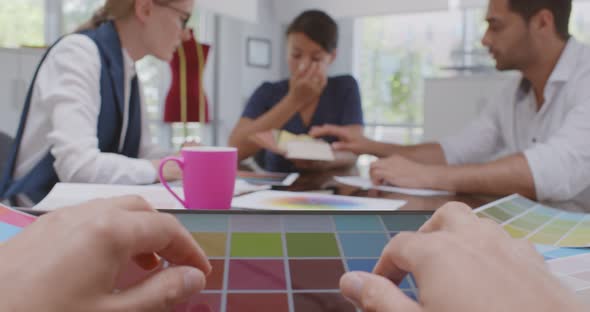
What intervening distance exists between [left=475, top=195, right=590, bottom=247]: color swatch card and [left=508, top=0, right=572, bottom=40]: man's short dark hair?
1085 mm

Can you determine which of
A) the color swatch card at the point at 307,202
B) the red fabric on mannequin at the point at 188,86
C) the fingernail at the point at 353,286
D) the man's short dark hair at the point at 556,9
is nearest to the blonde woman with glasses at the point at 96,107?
the color swatch card at the point at 307,202

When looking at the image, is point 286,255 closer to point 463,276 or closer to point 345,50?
point 463,276

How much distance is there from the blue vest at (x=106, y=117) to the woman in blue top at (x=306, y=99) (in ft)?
1.64

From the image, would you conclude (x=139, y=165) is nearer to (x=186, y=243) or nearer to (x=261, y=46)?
(x=186, y=243)

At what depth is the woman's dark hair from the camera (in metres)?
2.09

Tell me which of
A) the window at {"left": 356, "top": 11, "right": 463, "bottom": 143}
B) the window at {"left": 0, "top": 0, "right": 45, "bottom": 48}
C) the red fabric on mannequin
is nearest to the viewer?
the window at {"left": 0, "top": 0, "right": 45, "bottom": 48}

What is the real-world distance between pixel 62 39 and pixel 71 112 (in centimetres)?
28

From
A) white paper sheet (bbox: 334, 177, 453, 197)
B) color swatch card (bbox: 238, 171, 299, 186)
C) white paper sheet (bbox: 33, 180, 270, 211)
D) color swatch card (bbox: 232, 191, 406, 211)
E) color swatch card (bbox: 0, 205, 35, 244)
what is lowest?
white paper sheet (bbox: 334, 177, 453, 197)

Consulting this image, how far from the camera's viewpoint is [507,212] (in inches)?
27.4

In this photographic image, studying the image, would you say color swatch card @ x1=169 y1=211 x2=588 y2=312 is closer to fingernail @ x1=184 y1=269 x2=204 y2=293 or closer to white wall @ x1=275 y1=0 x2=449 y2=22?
fingernail @ x1=184 y1=269 x2=204 y2=293

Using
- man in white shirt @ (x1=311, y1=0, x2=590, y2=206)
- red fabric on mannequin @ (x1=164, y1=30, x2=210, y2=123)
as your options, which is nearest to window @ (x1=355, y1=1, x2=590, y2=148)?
red fabric on mannequin @ (x1=164, y1=30, x2=210, y2=123)

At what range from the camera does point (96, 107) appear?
129 cm

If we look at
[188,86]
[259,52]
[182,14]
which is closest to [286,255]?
[182,14]

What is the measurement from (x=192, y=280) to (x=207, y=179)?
48 centimetres
